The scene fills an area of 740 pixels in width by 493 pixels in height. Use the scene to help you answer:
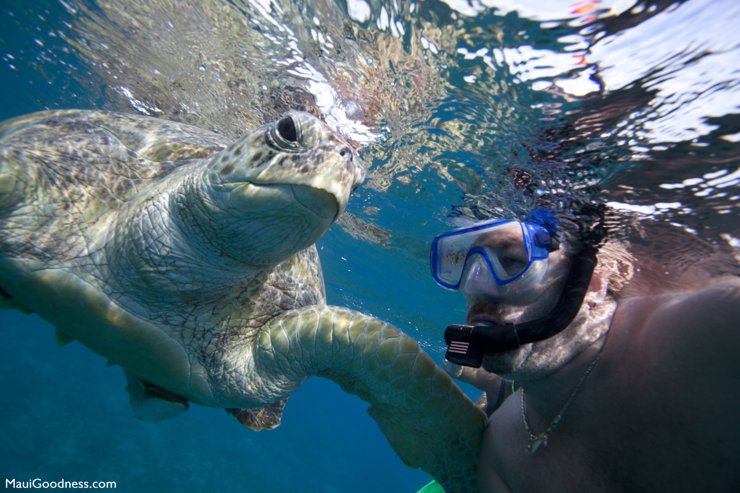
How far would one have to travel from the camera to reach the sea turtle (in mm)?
1996

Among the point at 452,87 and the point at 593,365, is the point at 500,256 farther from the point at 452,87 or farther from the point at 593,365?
the point at 452,87

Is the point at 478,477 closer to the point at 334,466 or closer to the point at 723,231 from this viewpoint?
the point at 723,231

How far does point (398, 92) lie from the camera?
178 inches

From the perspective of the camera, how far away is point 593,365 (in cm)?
213

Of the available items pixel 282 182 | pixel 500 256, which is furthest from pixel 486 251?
pixel 282 182

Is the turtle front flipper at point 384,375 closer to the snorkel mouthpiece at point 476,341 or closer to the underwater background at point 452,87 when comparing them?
the snorkel mouthpiece at point 476,341

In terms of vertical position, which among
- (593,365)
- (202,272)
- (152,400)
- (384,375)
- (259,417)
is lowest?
(259,417)

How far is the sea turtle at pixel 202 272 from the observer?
200 cm

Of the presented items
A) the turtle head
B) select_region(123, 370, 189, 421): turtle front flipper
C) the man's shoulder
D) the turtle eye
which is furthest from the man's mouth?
select_region(123, 370, 189, 421): turtle front flipper

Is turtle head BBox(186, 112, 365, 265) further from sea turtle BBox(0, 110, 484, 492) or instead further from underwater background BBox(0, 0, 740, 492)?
underwater background BBox(0, 0, 740, 492)

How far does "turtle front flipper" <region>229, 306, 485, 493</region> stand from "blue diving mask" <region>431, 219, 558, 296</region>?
0.73 metres

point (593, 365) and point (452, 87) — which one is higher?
point (452, 87)

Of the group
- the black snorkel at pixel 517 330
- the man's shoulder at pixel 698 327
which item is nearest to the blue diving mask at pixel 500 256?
the black snorkel at pixel 517 330

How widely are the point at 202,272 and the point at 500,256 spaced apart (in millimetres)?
2069
